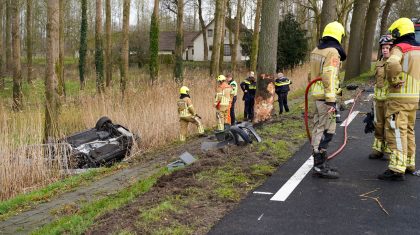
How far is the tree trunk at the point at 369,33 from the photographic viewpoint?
823 inches

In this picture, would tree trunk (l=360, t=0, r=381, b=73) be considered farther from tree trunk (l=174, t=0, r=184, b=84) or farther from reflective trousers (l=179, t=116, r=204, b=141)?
reflective trousers (l=179, t=116, r=204, b=141)

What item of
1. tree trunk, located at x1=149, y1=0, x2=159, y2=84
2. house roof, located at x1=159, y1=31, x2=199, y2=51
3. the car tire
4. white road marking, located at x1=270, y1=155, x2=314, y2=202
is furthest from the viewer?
house roof, located at x1=159, y1=31, x2=199, y2=51

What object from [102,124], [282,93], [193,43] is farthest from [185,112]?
[193,43]

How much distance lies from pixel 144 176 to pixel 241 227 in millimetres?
3748

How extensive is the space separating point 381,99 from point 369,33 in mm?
16601

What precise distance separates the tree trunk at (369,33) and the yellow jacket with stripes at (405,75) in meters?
16.9

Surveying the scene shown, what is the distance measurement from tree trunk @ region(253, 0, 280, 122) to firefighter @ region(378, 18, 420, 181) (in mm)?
5257

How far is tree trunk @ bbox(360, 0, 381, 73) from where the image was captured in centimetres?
2091

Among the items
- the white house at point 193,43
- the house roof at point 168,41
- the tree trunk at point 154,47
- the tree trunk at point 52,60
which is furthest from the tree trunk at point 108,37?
the white house at point 193,43

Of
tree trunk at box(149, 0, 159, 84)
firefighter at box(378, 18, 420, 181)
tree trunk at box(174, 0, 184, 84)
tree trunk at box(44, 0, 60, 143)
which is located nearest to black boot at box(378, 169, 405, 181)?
firefighter at box(378, 18, 420, 181)

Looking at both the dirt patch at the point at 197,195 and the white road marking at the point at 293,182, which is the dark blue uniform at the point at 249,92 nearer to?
the dirt patch at the point at 197,195

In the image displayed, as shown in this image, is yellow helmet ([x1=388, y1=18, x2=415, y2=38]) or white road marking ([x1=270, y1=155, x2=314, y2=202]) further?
yellow helmet ([x1=388, y1=18, x2=415, y2=38])

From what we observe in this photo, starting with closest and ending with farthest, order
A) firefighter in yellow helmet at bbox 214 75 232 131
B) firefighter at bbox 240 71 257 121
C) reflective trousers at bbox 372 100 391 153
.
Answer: reflective trousers at bbox 372 100 391 153 < firefighter in yellow helmet at bbox 214 75 232 131 < firefighter at bbox 240 71 257 121

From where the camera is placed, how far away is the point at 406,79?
17.7ft
